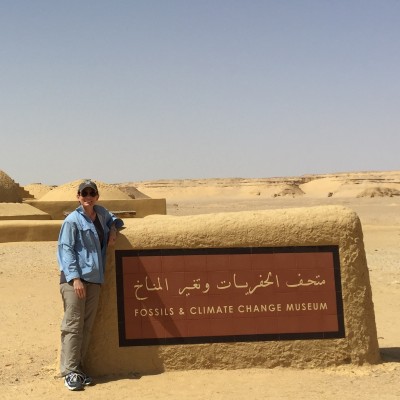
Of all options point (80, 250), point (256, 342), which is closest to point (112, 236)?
point (80, 250)

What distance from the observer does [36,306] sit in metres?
8.27

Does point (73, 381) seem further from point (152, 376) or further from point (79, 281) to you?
point (79, 281)

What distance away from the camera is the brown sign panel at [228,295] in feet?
15.6

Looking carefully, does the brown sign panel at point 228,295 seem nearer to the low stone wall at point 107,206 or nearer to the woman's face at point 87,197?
the woman's face at point 87,197

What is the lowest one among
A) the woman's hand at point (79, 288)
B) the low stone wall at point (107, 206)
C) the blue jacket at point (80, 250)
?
the woman's hand at point (79, 288)

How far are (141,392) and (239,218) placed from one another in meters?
1.62

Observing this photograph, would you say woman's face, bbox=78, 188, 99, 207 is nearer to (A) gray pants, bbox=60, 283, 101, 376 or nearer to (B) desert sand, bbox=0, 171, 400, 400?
(A) gray pants, bbox=60, 283, 101, 376

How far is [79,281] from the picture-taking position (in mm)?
4418

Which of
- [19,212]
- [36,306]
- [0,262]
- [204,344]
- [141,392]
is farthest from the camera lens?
[19,212]

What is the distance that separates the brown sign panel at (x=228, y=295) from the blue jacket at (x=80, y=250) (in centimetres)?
31

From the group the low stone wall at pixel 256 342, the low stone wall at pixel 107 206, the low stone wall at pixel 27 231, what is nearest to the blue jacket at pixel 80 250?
the low stone wall at pixel 256 342

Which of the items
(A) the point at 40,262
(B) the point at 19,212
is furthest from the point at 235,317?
(B) the point at 19,212

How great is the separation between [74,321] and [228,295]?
1.29 m

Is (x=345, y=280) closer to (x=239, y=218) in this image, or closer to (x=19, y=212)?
(x=239, y=218)
